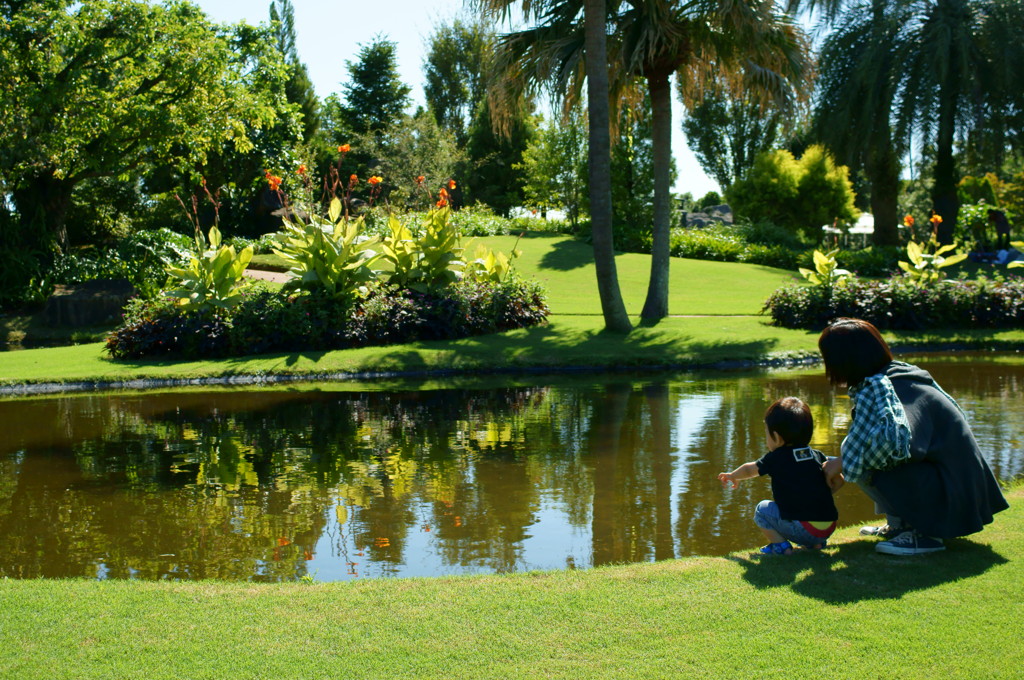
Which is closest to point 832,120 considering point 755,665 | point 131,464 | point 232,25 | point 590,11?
point 590,11

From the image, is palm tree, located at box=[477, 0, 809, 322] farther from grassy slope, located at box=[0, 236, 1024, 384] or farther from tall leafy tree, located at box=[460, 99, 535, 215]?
tall leafy tree, located at box=[460, 99, 535, 215]

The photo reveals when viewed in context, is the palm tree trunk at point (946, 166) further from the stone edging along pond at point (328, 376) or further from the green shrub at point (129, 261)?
the green shrub at point (129, 261)

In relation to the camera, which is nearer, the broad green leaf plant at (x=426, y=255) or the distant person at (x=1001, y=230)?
the broad green leaf plant at (x=426, y=255)

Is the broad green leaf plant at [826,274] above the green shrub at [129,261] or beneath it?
beneath

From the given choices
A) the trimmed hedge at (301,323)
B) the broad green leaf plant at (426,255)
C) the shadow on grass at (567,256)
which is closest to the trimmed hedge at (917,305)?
the trimmed hedge at (301,323)

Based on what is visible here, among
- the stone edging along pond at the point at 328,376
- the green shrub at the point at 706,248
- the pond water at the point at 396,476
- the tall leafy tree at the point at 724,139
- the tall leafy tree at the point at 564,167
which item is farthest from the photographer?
the tall leafy tree at the point at 724,139

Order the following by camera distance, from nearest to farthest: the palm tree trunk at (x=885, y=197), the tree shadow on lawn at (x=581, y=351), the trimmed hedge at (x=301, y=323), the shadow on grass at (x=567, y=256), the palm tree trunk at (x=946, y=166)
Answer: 1. the tree shadow on lawn at (x=581, y=351)
2. the trimmed hedge at (x=301, y=323)
3. the shadow on grass at (x=567, y=256)
4. the palm tree trunk at (x=946, y=166)
5. the palm tree trunk at (x=885, y=197)

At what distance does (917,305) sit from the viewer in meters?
16.7

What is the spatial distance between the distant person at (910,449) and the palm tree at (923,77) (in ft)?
83.4

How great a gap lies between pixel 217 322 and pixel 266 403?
416 centimetres

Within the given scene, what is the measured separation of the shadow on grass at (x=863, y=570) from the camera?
4.08 m

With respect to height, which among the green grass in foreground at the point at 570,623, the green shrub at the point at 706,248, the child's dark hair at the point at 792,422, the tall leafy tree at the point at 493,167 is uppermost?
Result: the tall leafy tree at the point at 493,167

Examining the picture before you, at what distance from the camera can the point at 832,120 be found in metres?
28.7

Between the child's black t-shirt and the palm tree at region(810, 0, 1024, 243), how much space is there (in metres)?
25.5
